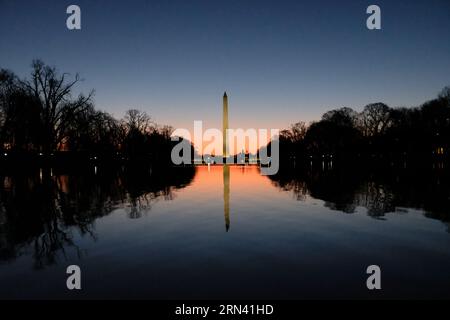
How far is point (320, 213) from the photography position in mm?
12172

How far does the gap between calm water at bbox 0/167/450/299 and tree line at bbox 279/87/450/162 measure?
73.9 metres

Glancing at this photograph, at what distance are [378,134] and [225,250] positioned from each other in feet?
324

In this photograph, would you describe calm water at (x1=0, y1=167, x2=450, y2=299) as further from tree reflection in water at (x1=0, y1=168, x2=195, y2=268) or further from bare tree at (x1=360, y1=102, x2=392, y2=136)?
bare tree at (x1=360, y1=102, x2=392, y2=136)

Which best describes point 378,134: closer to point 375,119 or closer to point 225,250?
point 375,119

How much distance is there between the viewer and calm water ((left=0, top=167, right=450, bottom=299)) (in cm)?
530

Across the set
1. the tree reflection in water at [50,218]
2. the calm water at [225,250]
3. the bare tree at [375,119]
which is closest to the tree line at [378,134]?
the bare tree at [375,119]

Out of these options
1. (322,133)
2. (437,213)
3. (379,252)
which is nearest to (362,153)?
(322,133)

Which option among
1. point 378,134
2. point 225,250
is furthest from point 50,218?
point 378,134

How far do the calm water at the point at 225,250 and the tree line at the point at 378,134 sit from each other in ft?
242

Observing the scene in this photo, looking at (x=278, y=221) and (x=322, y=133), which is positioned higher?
(x=322, y=133)

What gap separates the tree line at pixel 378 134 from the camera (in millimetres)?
74375

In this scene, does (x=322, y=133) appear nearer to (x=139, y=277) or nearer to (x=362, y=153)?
(x=362, y=153)

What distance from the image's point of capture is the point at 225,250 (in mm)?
7406
